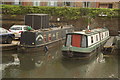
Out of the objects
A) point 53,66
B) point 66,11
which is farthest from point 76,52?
point 66,11

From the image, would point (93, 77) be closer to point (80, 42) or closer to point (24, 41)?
point (80, 42)

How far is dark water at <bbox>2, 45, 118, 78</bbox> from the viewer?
11930 millimetres

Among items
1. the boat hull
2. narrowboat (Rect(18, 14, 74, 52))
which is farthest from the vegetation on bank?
the boat hull

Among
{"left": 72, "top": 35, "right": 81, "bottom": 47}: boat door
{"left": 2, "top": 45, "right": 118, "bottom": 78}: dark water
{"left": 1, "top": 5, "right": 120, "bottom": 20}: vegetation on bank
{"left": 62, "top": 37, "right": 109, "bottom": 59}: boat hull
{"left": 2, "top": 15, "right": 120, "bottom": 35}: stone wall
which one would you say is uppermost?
{"left": 1, "top": 5, "right": 120, "bottom": 20}: vegetation on bank

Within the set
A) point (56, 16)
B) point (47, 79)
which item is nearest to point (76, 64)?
Result: point (47, 79)

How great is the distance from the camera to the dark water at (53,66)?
11.9 m

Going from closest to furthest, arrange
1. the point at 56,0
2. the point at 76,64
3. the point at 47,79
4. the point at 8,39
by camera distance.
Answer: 1. the point at 47,79
2. the point at 76,64
3. the point at 8,39
4. the point at 56,0

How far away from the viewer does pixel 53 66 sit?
13.5 m

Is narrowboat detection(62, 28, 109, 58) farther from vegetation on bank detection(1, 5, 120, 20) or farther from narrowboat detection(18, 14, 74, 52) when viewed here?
vegetation on bank detection(1, 5, 120, 20)

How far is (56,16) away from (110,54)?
1270cm

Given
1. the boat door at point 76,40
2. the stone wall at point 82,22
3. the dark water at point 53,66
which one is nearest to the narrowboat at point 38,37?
the dark water at point 53,66

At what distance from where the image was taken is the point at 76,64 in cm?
1393

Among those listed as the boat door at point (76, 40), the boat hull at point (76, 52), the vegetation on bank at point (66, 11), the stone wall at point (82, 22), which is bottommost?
the boat hull at point (76, 52)

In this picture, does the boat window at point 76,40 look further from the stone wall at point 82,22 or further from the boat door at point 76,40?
the stone wall at point 82,22
